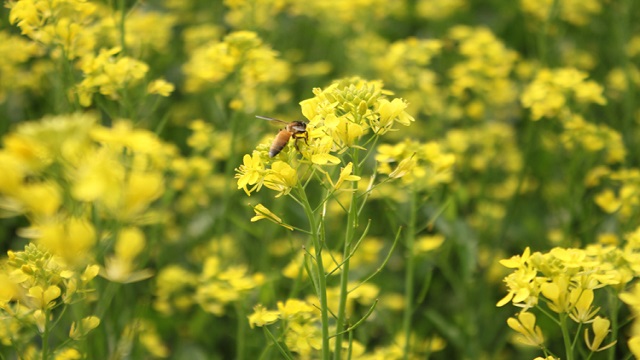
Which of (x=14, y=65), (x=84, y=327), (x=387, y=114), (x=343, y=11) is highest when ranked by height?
(x=387, y=114)

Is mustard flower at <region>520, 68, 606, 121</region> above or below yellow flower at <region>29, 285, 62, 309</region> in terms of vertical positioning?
below

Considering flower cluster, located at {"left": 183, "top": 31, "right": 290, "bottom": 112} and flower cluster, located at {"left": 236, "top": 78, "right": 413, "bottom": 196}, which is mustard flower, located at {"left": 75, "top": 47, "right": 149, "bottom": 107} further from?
flower cluster, located at {"left": 236, "top": 78, "right": 413, "bottom": 196}

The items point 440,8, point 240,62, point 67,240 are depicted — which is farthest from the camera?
point 440,8

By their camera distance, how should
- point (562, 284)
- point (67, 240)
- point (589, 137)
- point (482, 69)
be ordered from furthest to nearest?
point (482, 69) < point (589, 137) < point (562, 284) < point (67, 240)

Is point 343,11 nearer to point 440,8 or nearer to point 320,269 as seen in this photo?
point 440,8

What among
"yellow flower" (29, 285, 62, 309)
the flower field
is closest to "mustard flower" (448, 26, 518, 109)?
the flower field

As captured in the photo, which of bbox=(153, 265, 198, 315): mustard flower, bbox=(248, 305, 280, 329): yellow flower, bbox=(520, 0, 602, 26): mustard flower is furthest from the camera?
bbox=(520, 0, 602, 26): mustard flower

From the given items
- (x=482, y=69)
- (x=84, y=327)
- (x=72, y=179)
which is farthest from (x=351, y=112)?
(x=482, y=69)

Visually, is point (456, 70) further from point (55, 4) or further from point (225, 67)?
point (55, 4)
